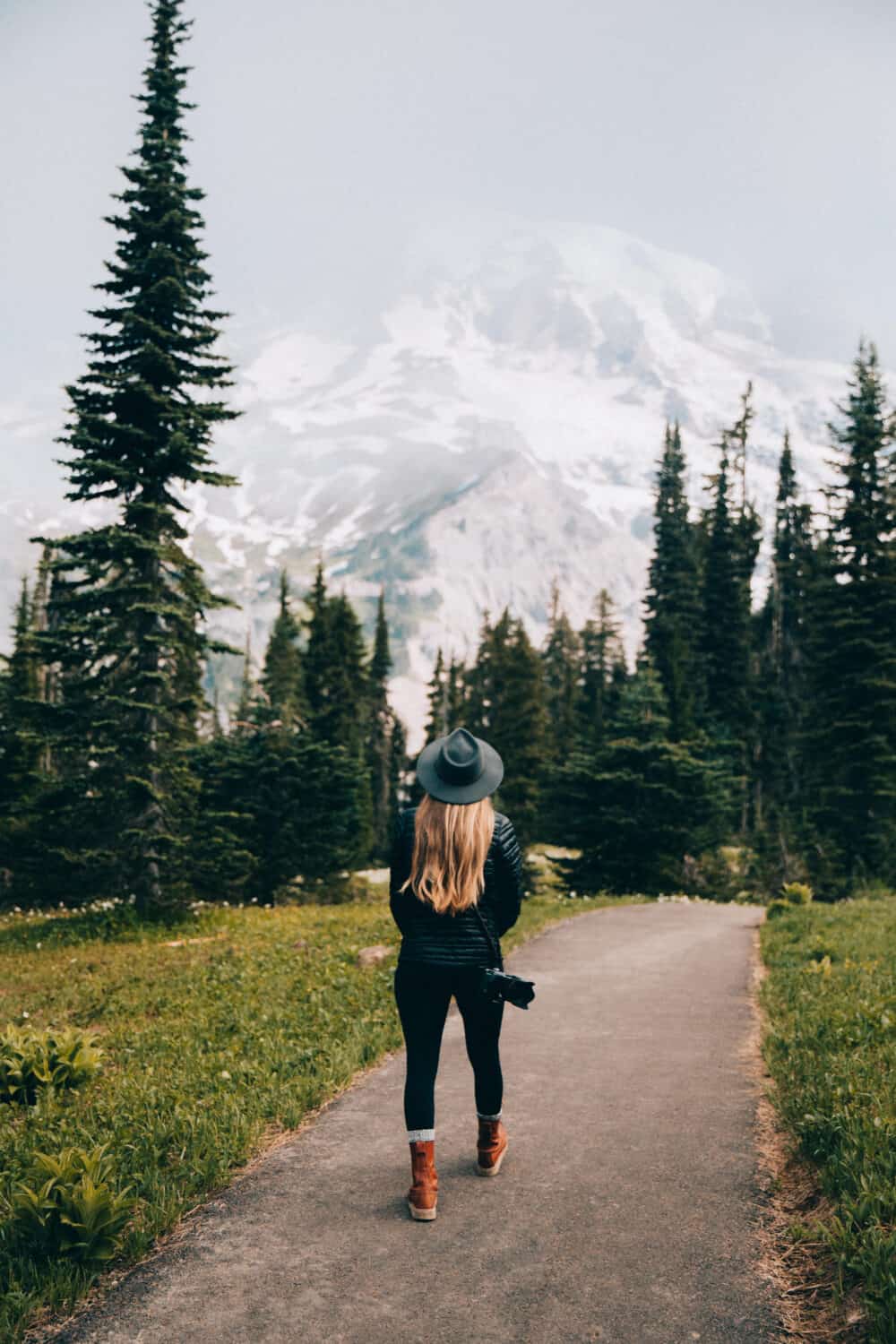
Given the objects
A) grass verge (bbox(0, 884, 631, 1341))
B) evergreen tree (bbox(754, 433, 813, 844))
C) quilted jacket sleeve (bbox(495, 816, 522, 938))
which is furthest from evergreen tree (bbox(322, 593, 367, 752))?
quilted jacket sleeve (bbox(495, 816, 522, 938))

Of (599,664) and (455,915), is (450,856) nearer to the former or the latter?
(455,915)

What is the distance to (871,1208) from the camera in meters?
4.57

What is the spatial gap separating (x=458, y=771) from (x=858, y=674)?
3268 cm

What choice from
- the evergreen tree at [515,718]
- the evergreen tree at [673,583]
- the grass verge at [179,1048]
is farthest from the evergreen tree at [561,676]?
the grass verge at [179,1048]

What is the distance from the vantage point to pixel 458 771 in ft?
16.9

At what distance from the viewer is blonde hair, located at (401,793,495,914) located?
16.8ft

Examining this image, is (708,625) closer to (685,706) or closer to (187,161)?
(685,706)

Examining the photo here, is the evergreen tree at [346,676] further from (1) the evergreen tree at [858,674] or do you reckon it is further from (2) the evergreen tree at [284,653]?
(1) the evergreen tree at [858,674]

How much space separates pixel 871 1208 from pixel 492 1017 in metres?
2.03

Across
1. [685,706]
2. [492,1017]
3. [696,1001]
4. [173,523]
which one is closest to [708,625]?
[685,706]

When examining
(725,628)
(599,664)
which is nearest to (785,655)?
(725,628)

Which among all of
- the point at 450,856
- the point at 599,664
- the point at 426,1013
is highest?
Answer: the point at 599,664

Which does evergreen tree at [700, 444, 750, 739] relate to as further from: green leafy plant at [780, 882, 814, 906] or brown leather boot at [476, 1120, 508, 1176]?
brown leather boot at [476, 1120, 508, 1176]

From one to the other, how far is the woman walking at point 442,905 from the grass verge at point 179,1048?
4.36 ft
